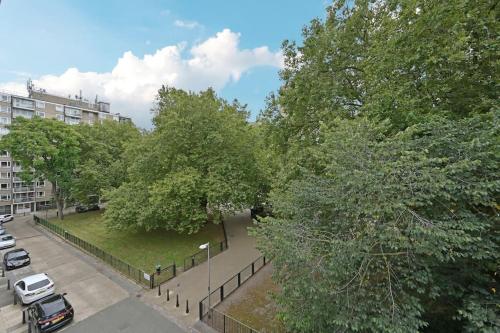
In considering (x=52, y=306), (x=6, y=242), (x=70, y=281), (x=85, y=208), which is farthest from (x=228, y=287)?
(x=85, y=208)

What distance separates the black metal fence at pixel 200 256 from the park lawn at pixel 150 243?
551 mm

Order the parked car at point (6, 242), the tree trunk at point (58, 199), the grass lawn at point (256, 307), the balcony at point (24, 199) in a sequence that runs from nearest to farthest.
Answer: the grass lawn at point (256, 307), the parked car at point (6, 242), the tree trunk at point (58, 199), the balcony at point (24, 199)

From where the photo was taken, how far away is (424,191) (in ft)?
15.7

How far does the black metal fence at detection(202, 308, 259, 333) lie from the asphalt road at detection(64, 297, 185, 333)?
42.3 inches

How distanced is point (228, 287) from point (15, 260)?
14249 millimetres

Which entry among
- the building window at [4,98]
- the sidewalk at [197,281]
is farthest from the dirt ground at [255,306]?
the building window at [4,98]

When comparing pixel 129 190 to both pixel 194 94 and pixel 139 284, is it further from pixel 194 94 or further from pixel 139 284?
pixel 194 94

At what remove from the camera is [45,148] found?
75.8 ft

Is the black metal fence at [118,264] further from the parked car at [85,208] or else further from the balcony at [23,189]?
the balcony at [23,189]

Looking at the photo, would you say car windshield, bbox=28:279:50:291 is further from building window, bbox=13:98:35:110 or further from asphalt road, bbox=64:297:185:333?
building window, bbox=13:98:35:110

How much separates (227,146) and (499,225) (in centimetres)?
1520

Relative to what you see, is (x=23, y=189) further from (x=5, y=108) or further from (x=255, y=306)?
(x=255, y=306)

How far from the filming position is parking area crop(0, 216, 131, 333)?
415 inches

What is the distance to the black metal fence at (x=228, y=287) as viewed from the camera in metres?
9.89
